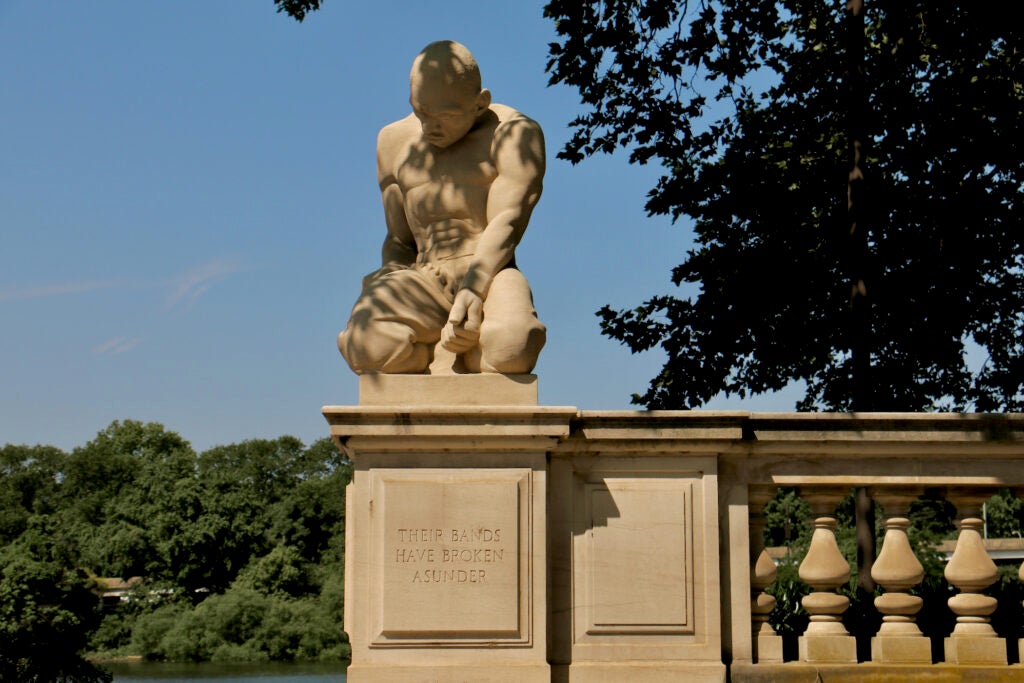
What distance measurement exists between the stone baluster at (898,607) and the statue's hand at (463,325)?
1964 millimetres

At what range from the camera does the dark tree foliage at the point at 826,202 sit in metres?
14.6

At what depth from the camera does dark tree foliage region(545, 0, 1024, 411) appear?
14586 millimetres

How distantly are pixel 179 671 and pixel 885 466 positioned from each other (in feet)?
119

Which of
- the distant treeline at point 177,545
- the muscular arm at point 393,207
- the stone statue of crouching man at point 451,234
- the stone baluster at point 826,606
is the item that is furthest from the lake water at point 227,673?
the stone baluster at point 826,606

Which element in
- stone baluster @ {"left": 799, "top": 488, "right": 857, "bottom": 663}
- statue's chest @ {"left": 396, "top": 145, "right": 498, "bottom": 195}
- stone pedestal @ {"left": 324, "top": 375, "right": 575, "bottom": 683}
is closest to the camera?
stone pedestal @ {"left": 324, "top": 375, "right": 575, "bottom": 683}

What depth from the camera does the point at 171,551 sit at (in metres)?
54.5

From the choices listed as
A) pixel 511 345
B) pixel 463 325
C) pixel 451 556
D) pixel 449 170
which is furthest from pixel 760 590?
pixel 449 170

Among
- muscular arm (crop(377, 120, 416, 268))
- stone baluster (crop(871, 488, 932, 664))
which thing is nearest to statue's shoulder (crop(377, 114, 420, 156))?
muscular arm (crop(377, 120, 416, 268))

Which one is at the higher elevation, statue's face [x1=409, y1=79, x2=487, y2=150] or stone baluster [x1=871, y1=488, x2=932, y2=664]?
statue's face [x1=409, y1=79, x2=487, y2=150]

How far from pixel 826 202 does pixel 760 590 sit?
10614 millimetres

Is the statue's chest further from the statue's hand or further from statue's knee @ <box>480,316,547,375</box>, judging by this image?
statue's knee @ <box>480,316,547,375</box>

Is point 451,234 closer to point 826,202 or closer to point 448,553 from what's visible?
point 448,553

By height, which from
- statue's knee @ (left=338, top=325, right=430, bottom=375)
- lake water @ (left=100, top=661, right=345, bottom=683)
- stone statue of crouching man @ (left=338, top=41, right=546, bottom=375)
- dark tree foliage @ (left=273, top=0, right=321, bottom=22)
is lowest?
lake water @ (left=100, top=661, right=345, bottom=683)

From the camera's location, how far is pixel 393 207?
6.46 m
